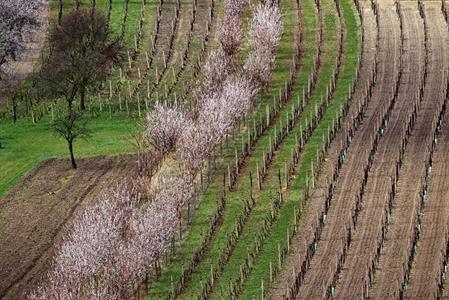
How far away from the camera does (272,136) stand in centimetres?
10831

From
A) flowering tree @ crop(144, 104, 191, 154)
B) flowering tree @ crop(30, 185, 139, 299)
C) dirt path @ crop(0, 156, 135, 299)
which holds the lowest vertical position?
dirt path @ crop(0, 156, 135, 299)

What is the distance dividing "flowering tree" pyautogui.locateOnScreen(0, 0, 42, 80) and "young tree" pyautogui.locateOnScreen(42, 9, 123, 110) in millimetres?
2792

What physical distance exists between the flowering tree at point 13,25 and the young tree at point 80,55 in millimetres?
2792

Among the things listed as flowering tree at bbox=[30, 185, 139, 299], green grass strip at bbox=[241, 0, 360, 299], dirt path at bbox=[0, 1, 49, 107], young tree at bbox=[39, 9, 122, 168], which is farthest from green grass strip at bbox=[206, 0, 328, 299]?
A: dirt path at bbox=[0, 1, 49, 107]

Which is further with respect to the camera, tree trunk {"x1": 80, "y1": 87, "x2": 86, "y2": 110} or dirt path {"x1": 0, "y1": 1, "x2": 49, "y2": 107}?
dirt path {"x1": 0, "y1": 1, "x2": 49, "y2": 107}

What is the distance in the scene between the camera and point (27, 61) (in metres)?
136

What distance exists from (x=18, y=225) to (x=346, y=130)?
83.1 ft

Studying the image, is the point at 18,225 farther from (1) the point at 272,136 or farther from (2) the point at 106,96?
(2) the point at 106,96

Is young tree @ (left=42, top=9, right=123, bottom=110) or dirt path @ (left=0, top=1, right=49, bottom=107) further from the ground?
young tree @ (left=42, top=9, right=123, bottom=110)

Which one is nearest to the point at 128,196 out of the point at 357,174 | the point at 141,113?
the point at 357,174

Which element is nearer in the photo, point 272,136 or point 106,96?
point 272,136

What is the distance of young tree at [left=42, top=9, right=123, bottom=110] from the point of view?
11881 cm

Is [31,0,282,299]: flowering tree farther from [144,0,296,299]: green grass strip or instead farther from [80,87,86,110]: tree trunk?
[80,87,86,110]: tree trunk

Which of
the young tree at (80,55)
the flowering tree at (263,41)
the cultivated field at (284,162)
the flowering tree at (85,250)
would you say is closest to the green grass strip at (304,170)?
the cultivated field at (284,162)
